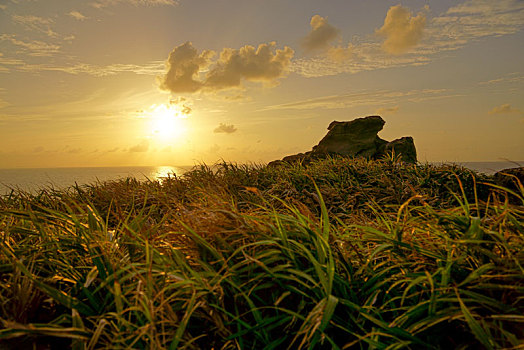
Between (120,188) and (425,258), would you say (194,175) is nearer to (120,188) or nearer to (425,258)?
(120,188)

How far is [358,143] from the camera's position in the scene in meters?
12.7

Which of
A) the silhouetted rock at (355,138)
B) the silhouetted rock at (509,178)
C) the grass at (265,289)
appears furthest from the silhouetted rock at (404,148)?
the grass at (265,289)

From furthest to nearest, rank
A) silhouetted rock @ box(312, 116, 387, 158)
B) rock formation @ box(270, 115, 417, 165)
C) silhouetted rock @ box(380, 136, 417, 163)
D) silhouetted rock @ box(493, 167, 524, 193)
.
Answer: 1. silhouetted rock @ box(312, 116, 387, 158)
2. rock formation @ box(270, 115, 417, 165)
3. silhouetted rock @ box(380, 136, 417, 163)
4. silhouetted rock @ box(493, 167, 524, 193)

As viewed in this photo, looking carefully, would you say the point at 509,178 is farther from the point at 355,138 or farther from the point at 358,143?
the point at 355,138

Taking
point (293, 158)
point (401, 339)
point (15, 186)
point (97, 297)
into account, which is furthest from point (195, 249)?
point (293, 158)

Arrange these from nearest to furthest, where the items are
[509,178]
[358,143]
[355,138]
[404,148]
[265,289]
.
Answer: [265,289], [509,178], [404,148], [358,143], [355,138]

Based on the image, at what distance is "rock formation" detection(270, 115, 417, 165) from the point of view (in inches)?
485

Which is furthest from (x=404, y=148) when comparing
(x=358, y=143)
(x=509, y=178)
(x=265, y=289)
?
(x=265, y=289)

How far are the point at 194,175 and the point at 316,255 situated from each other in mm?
7197

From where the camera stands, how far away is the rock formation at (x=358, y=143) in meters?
12.3

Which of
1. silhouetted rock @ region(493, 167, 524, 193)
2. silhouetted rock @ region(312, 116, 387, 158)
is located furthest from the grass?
silhouetted rock @ region(312, 116, 387, 158)

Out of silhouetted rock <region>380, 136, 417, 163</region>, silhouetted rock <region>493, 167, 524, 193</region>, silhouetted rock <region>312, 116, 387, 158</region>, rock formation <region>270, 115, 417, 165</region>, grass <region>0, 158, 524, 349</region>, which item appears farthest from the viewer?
silhouetted rock <region>312, 116, 387, 158</region>

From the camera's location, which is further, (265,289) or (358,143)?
(358,143)

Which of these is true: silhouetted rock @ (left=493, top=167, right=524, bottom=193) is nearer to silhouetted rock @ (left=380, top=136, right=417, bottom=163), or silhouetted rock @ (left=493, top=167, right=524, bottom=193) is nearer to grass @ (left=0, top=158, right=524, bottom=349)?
silhouetted rock @ (left=380, top=136, right=417, bottom=163)
